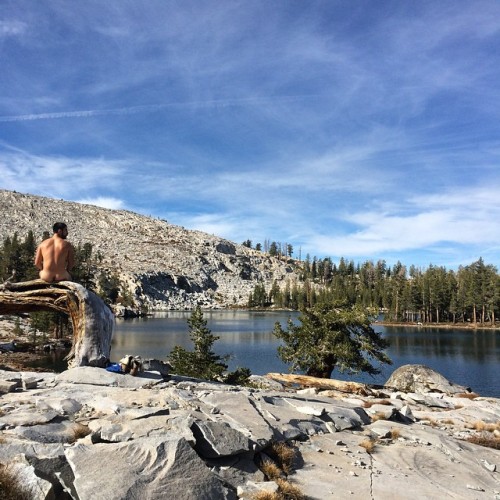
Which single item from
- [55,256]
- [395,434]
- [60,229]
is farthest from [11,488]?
[55,256]

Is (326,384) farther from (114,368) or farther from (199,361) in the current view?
(114,368)

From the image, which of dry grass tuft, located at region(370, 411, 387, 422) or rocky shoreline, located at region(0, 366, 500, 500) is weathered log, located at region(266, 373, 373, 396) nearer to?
Result: dry grass tuft, located at region(370, 411, 387, 422)

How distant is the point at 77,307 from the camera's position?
16.2 metres

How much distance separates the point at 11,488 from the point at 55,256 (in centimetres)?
1108

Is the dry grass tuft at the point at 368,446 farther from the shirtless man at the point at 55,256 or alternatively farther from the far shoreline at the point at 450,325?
the far shoreline at the point at 450,325

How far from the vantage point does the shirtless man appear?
16219 millimetres

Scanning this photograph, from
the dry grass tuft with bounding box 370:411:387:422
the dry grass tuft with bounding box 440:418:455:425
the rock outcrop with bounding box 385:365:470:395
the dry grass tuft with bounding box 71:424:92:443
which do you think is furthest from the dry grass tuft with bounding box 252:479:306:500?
the rock outcrop with bounding box 385:365:470:395

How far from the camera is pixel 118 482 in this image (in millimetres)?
7363

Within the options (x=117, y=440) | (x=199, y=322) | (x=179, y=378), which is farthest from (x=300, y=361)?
(x=117, y=440)

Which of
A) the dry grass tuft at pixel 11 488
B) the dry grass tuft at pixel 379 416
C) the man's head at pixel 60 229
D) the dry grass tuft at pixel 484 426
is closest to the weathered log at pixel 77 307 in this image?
the man's head at pixel 60 229

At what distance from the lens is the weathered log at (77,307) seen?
1581cm

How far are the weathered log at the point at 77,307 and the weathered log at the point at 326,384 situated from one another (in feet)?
47.5

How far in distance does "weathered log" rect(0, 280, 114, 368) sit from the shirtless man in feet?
1.15

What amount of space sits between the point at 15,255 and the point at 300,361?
102 metres
